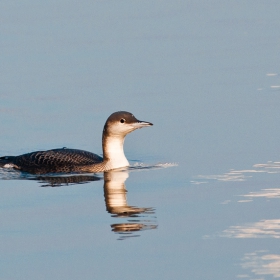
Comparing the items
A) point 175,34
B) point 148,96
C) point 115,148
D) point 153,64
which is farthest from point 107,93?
point 175,34

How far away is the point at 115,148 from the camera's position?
43.4ft

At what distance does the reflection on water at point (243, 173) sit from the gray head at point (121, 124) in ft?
4.90

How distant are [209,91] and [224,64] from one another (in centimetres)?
222

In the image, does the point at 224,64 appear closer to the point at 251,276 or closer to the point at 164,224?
the point at 164,224

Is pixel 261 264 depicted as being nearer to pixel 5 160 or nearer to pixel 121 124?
pixel 121 124

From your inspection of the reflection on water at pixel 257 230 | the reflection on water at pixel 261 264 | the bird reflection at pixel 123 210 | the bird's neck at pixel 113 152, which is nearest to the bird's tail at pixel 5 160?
the bird's neck at pixel 113 152

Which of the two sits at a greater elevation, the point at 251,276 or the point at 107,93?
the point at 107,93

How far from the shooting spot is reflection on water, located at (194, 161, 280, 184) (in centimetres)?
1159

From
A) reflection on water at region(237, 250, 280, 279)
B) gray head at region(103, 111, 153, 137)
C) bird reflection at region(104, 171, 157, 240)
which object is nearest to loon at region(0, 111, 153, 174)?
gray head at region(103, 111, 153, 137)

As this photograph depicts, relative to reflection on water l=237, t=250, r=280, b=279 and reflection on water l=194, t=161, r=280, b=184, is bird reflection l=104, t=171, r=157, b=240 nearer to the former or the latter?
reflection on water l=194, t=161, r=280, b=184

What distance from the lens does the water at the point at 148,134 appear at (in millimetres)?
8812

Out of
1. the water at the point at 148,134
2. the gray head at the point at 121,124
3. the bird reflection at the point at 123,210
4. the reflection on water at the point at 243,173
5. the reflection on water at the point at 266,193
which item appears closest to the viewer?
the water at the point at 148,134

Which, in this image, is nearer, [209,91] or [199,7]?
[209,91]

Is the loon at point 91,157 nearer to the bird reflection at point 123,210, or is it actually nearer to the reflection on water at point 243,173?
the bird reflection at point 123,210
